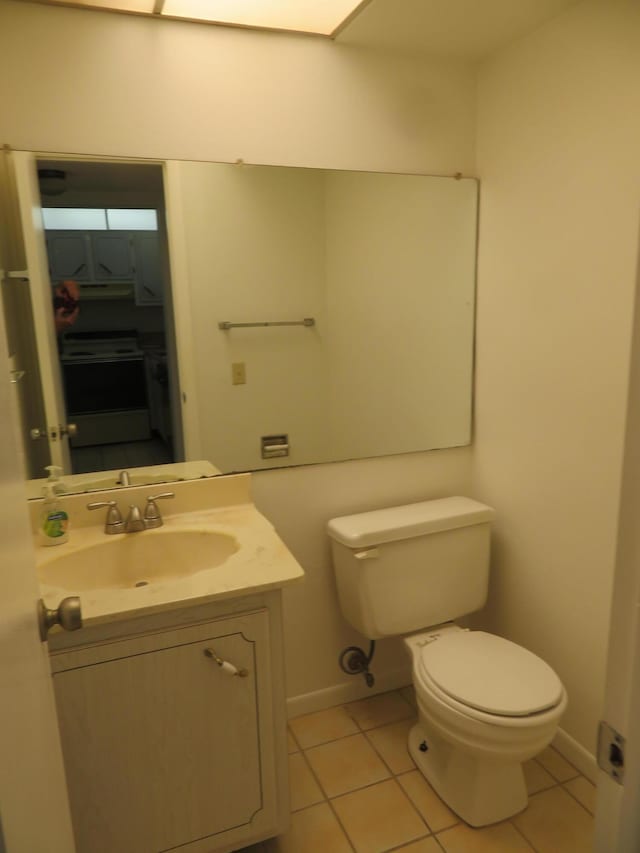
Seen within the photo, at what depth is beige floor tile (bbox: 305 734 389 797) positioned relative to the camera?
1808mm

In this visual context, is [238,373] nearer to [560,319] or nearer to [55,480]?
[55,480]

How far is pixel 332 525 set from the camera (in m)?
1.94

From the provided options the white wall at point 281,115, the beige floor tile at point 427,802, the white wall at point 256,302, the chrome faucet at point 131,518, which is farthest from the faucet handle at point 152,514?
the beige floor tile at point 427,802

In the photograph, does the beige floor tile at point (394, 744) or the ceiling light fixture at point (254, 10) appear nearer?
the ceiling light fixture at point (254, 10)

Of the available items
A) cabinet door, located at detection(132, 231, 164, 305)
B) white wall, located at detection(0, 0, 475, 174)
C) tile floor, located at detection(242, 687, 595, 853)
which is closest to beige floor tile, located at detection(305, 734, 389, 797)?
tile floor, located at detection(242, 687, 595, 853)

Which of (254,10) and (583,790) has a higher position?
(254,10)

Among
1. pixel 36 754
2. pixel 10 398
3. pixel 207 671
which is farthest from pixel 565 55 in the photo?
pixel 36 754

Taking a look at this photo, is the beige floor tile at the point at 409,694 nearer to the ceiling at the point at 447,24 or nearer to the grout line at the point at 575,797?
the grout line at the point at 575,797

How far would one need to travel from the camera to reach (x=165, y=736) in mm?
1339

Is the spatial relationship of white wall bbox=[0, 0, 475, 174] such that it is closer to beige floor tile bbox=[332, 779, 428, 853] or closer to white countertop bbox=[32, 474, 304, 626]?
white countertop bbox=[32, 474, 304, 626]

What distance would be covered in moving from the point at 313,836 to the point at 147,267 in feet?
5.42

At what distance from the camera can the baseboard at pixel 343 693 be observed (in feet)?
6.89

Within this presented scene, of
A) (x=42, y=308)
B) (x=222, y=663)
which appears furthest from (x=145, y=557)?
(x=42, y=308)

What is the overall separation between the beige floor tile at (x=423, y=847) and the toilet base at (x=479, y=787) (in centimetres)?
12
